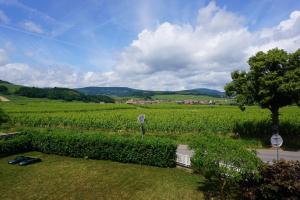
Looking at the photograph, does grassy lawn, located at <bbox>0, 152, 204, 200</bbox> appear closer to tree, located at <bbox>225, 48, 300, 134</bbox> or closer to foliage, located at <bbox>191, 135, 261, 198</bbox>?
foliage, located at <bbox>191, 135, 261, 198</bbox>

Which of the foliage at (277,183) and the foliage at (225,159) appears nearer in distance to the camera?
the foliage at (277,183)

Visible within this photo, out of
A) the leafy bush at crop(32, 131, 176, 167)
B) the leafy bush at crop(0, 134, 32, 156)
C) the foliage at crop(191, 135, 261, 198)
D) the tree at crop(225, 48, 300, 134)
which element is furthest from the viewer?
the leafy bush at crop(0, 134, 32, 156)

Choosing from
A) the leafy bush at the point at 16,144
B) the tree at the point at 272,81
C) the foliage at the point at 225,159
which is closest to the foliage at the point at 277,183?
the foliage at the point at 225,159

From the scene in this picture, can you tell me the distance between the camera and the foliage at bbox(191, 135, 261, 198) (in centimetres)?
1160

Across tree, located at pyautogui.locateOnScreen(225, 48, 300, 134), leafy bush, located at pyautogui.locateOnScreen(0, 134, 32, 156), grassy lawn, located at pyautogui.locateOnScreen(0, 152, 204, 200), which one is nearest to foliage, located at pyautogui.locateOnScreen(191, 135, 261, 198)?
grassy lawn, located at pyautogui.locateOnScreen(0, 152, 204, 200)

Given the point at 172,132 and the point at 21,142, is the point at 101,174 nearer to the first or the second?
the point at 21,142

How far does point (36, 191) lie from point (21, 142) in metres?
12.6

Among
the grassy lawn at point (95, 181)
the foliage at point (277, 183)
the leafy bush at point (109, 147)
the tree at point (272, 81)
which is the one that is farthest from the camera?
the tree at point (272, 81)

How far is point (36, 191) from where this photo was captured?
52.1 ft

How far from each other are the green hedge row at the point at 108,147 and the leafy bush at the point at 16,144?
10 centimetres

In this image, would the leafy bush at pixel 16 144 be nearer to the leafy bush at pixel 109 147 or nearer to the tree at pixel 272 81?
the leafy bush at pixel 109 147

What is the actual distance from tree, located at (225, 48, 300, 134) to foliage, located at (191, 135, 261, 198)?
14240 millimetres

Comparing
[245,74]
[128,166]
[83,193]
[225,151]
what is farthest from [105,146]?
[245,74]

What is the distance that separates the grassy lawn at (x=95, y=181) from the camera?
15.2 metres
